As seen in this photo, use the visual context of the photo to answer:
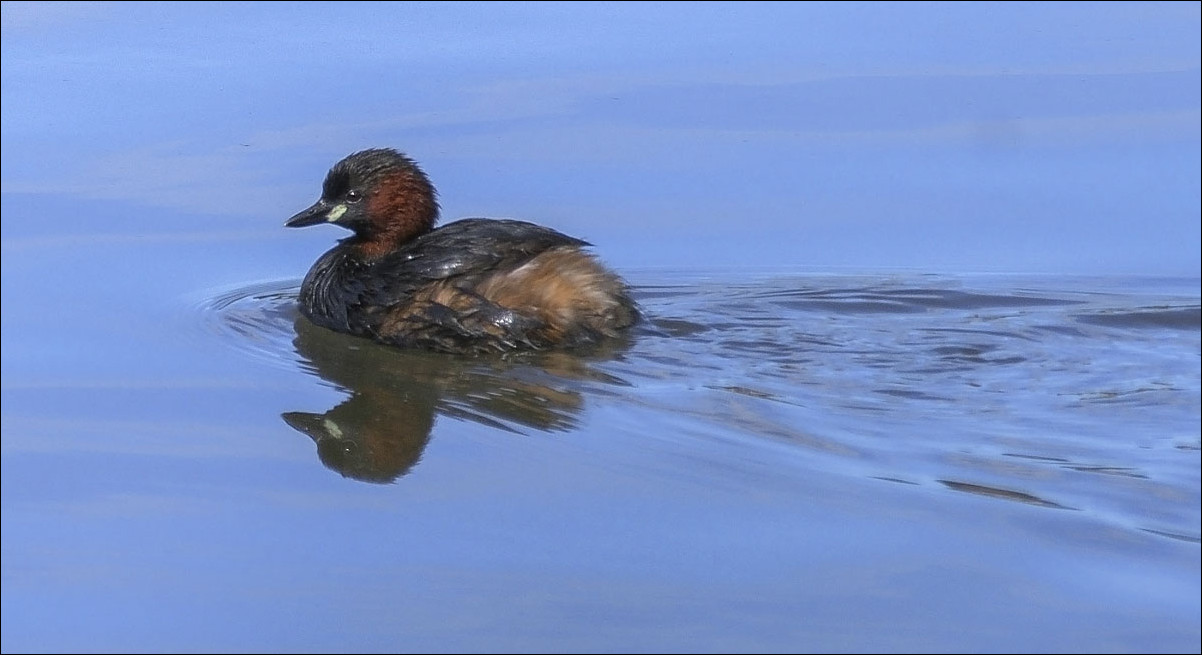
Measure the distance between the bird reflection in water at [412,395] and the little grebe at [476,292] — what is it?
0.10 metres

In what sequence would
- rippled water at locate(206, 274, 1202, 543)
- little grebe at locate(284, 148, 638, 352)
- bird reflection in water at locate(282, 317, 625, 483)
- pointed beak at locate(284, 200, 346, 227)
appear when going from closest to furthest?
rippled water at locate(206, 274, 1202, 543) < bird reflection in water at locate(282, 317, 625, 483) < little grebe at locate(284, 148, 638, 352) < pointed beak at locate(284, 200, 346, 227)

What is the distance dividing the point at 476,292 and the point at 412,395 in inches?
31.0

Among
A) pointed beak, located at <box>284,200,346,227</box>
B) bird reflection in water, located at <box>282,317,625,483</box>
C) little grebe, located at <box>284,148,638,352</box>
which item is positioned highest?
pointed beak, located at <box>284,200,346,227</box>

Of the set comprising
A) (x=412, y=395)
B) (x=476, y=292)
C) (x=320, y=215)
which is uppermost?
(x=320, y=215)

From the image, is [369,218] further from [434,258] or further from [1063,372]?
[1063,372]

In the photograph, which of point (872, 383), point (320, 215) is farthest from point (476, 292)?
point (872, 383)

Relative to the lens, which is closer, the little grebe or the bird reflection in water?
the bird reflection in water

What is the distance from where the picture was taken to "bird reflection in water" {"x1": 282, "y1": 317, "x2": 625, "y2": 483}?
6.71 metres

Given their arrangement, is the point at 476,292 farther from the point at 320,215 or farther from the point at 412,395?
the point at 320,215

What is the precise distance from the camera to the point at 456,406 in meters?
7.11

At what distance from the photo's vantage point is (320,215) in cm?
870

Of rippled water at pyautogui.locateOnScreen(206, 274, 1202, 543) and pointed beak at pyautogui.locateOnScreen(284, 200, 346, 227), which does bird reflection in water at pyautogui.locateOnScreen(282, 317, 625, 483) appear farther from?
pointed beak at pyautogui.locateOnScreen(284, 200, 346, 227)

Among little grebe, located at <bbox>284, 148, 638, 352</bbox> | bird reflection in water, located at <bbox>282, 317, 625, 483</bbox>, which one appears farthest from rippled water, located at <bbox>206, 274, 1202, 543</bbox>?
little grebe, located at <bbox>284, 148, 638, 352</bbox>

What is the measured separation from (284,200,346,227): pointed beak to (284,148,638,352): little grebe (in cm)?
23
